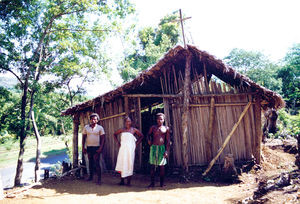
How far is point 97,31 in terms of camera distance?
10055mm

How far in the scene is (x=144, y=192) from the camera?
13.9 feet

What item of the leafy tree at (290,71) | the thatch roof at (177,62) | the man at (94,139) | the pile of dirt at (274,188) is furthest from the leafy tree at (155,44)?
the leafy tree at (290,71)

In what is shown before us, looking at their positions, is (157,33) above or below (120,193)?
above

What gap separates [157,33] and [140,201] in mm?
21479

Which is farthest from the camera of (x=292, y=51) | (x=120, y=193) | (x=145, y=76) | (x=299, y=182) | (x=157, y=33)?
(x=292, y=51)

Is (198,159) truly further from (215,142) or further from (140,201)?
(140,201)

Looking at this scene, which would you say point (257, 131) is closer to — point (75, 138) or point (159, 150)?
point (159, 150)

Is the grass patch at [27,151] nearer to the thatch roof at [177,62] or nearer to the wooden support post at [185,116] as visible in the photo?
the thatch roof at [177,62]

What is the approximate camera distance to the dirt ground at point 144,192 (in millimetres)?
3765

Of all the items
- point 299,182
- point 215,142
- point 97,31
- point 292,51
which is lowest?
point 299,182

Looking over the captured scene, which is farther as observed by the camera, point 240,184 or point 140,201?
point 240,184

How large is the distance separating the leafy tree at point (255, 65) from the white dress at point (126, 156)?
93.7 feet

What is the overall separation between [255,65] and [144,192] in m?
33.3

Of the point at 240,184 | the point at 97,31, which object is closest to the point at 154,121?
the point at 240,184
